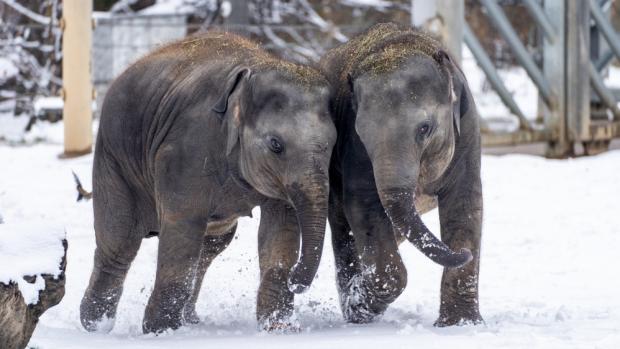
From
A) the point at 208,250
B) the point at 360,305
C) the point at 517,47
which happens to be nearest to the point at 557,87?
the point at 517,47

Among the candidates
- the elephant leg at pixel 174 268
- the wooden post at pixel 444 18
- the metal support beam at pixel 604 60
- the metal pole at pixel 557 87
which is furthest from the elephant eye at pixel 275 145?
the metal support beam at pixel 604 60

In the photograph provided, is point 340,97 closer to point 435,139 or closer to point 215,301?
point 435,139

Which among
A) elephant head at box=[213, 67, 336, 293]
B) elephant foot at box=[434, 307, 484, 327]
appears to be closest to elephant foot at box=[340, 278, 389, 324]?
elephant foot at box=[434, 307, 484, 327]

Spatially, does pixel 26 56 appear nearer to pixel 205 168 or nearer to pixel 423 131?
pixel 205 168

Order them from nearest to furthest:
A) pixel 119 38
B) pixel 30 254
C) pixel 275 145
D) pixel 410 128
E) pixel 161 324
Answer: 1. pixel 30 254
2. pixel 410 128
3. pixel 275 145
4. pixel 161 324
5. pixel 119 38

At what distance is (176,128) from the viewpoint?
6.61 meters

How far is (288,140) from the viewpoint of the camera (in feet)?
19.7

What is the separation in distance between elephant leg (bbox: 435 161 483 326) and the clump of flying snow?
2.09 m

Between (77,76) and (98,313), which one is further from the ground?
(98,313)

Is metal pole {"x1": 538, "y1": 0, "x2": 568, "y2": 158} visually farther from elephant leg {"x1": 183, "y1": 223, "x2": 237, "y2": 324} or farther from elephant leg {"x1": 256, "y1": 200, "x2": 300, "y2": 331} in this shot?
elephant leg {"x1": 256, "y1": 200, "x2": 300, "y2": 331}

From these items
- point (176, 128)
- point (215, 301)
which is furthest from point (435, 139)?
A: point (215, 301)

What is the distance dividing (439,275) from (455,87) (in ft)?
9.40

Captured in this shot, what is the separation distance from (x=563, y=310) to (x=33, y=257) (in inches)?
118

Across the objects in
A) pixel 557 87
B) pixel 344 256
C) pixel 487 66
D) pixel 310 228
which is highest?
pixel 310 228
